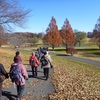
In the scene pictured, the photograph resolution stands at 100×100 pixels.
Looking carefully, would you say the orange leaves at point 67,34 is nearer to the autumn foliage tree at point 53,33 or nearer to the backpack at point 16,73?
the autumn foliage tree at point 53,33

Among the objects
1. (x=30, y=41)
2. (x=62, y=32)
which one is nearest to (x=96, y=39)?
(x=62, y=32)

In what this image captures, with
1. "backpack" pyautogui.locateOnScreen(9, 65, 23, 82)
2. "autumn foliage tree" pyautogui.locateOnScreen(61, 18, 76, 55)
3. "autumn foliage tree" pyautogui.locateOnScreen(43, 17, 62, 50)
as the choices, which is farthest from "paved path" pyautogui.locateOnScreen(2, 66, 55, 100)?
"autumn foliage tree" pyautogui.locateOnScreen(61, 18, 76, 55)

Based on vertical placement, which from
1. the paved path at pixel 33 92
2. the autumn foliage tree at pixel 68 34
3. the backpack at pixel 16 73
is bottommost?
the paved path at pixel 33 92

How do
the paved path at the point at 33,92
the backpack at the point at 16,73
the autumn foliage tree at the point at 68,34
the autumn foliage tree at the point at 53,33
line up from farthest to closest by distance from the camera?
the autumn foliage tree at the point at 68,34 → the autumn foliage tree at the point at 53,33 → the paved path at the point at 33,92 → the backpack at the point at 16,73

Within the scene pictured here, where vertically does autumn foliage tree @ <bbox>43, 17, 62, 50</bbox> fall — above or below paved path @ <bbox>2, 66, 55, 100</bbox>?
above

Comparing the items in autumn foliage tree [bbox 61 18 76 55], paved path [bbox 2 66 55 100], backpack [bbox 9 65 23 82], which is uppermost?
autumn foliage tree [bbox 61 18 76 55]

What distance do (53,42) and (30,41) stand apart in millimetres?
40873

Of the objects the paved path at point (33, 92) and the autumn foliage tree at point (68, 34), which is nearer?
the paved path at point (33, 92)

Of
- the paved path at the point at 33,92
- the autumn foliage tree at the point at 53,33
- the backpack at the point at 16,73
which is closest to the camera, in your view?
the backpack at the point at 16,73

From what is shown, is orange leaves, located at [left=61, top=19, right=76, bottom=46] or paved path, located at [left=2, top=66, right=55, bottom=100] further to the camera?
orange leaves, located at [left=61, top=19, right=76, bottom=46]

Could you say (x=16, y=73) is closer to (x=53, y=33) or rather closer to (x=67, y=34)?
(x=53, y=33)

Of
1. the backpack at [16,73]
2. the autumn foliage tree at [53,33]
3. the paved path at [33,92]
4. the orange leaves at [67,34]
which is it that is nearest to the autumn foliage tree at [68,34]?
the orange leaves at [67,34]

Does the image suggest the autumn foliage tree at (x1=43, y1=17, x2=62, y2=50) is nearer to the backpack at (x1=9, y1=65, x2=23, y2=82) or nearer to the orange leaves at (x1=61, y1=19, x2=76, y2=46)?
the orange leaves at (x1=61, y1=19, x2=76, y2=46)

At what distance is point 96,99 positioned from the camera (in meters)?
8.49
